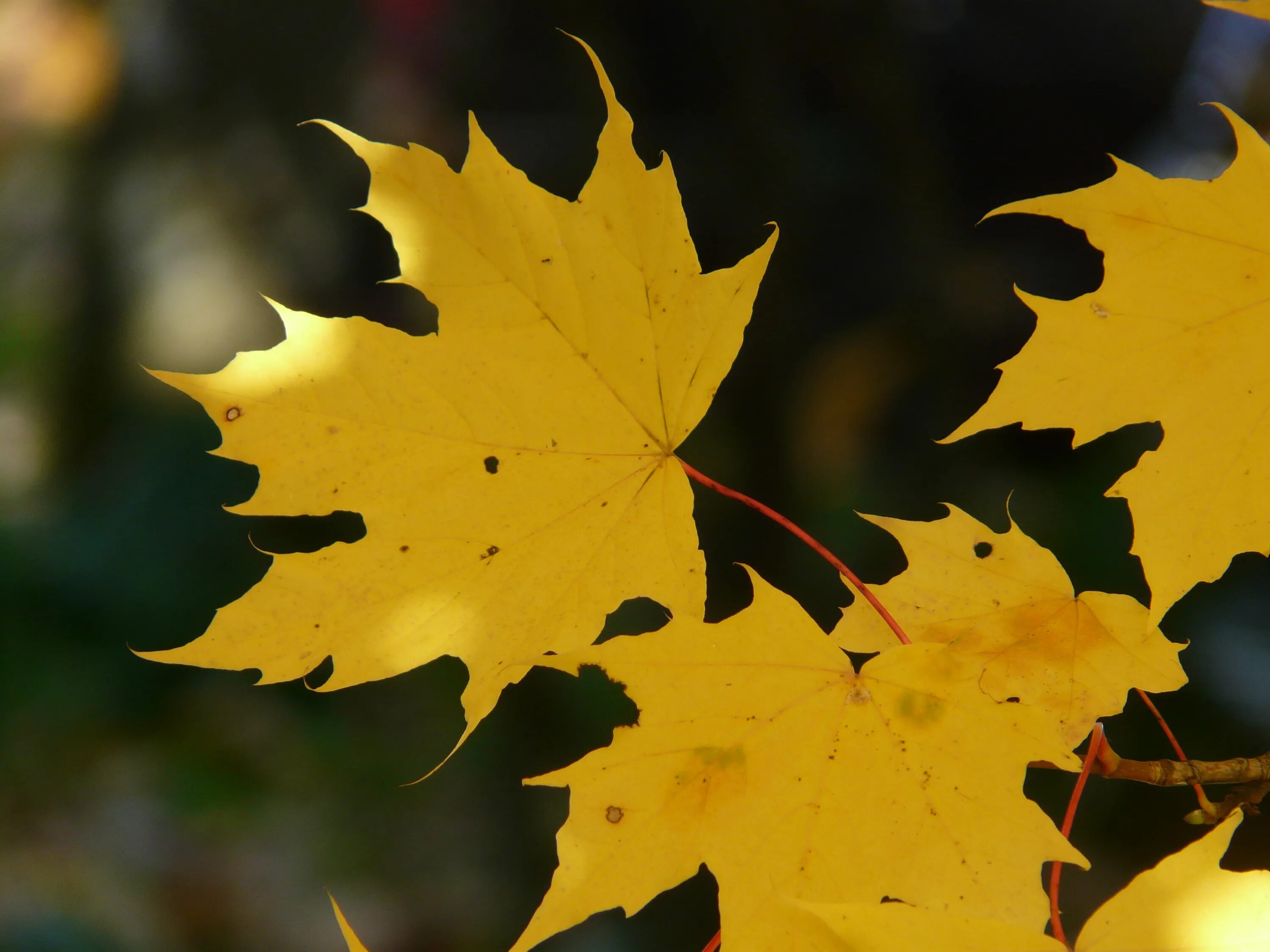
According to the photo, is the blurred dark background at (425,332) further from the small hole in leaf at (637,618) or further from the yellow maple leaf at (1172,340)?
the yellow maple leaf at (1172,340)

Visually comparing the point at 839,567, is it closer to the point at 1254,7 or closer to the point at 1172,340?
the point at 1172,340

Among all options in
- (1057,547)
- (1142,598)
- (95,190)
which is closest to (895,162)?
(1057,547)

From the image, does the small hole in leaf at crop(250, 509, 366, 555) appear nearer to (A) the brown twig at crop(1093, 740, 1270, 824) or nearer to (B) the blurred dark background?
(B) the blurred dark background

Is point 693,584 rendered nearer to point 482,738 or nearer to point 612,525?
point 612,525

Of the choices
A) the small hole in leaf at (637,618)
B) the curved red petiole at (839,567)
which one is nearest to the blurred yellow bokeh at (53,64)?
the small hole in leaf at (637,618)

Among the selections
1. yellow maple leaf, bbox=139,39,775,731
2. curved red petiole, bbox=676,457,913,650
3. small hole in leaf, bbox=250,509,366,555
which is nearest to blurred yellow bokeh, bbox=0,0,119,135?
small hole in leaf, bbox=250,509,366,555

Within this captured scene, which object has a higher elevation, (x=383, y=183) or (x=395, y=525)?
(x=383, y=183)

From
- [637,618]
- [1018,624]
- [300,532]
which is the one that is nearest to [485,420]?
[1018,624]
